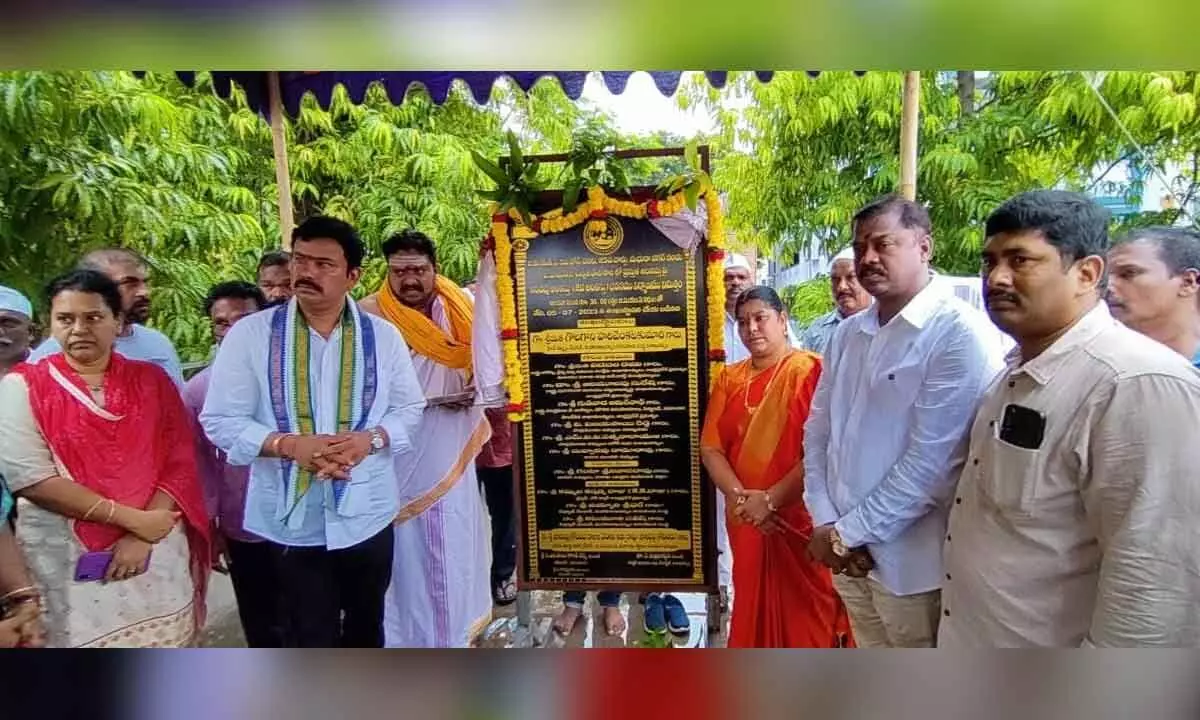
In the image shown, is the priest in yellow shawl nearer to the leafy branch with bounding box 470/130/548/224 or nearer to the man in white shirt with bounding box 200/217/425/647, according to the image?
the man in white shirt with bounding box 200/217/425/647

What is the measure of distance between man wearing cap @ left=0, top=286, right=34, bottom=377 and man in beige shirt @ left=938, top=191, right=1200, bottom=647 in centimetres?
205

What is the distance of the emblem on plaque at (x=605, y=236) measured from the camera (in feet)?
5.76

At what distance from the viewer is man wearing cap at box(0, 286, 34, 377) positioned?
157 cm

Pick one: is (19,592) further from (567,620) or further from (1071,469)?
(1071,469)

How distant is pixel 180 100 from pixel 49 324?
1.93 ft

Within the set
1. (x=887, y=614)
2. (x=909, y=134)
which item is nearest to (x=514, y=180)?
(x=909, y=134)

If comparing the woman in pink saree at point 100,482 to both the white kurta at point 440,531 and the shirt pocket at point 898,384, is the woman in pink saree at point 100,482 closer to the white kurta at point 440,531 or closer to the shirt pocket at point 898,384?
the white kurta at point 440,531

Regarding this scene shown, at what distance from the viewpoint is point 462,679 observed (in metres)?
1.52

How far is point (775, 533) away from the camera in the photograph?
1.78 metres

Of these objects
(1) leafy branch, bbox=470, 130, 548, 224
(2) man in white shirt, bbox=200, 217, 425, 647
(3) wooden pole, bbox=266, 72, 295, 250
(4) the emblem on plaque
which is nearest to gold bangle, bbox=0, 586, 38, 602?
(2) man in white shirt, bbox=200, 217, 425, 647

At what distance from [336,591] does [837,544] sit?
1.26 meters

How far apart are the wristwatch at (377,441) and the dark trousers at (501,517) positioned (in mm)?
271

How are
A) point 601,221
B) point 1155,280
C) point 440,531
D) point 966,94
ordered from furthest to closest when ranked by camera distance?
point 440,531 < point 601,221 < point 966,94 < point 1155,280

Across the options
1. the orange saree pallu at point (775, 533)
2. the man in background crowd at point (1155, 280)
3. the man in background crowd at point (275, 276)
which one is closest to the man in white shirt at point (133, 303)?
the man in background crowd at point (275, 276)
